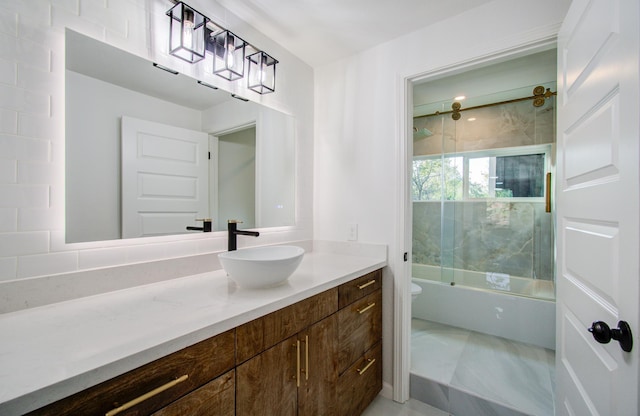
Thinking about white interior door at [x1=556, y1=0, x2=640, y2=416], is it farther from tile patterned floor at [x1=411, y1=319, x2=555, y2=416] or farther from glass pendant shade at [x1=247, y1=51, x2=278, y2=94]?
glass pendant shade at [x1=247, y1=51, x2=278, y2=94]

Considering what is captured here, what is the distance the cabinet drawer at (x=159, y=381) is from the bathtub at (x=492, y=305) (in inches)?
99.1

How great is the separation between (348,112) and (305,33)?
583mm

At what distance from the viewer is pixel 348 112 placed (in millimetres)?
2062

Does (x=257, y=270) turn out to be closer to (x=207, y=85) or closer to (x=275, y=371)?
(x=275, y=371)

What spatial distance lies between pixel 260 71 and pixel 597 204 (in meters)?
1.72

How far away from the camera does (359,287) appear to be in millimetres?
1592

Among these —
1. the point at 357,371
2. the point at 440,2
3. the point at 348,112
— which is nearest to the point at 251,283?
the point at 357,371

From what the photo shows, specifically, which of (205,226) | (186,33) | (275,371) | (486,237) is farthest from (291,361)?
(486,237)

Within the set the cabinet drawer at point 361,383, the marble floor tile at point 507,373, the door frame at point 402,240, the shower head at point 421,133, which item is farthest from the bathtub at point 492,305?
the shower head at point 421,133

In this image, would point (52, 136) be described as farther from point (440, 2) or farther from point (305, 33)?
point (440, 2)

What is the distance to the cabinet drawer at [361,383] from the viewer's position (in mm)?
1447

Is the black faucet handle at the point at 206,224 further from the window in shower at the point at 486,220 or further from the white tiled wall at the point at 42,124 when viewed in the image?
the window in shower at the point at 486,220

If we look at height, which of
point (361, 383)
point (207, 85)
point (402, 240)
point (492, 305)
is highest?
point (207, 85)

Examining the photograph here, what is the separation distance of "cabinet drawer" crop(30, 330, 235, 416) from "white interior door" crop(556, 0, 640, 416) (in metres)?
1.06
